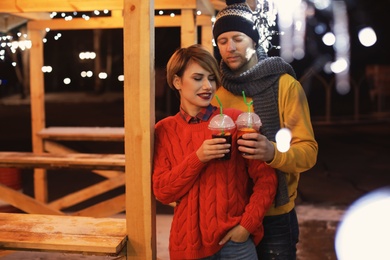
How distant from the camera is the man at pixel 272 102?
2570mm

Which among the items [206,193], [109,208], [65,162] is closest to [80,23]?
[65,162]

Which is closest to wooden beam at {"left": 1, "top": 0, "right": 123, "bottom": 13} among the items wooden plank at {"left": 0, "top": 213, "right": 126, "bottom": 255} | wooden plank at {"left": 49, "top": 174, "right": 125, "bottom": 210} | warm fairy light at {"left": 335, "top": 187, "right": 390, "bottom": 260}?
wooden plank at {"left": 49, "top": 174, "right": 125, "bottom": 210}

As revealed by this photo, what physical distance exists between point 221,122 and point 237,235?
1.82 ft

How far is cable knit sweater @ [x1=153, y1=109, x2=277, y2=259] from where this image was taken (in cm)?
240

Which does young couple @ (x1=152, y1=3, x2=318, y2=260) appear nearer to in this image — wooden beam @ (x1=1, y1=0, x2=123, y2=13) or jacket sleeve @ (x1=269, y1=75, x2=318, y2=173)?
jacket sleeve @ (x1=269, y1=75, x2=318, y2=173)

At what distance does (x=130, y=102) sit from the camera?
8.64 ft

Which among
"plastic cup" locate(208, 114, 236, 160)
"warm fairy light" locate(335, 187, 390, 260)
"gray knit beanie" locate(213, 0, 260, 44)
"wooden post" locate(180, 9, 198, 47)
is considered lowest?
"warm fairy light" locate(335, 187, 390, 260)

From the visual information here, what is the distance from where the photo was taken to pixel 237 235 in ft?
7.93

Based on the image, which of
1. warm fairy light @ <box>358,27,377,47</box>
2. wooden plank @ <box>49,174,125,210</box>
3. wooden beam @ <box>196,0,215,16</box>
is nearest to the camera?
wooden beam @ <box>196,0,215,16</box>

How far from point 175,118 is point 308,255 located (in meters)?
3.28

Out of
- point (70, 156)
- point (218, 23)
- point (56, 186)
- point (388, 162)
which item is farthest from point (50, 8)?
point (388, 162)

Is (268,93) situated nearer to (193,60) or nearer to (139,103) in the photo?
(193,60)

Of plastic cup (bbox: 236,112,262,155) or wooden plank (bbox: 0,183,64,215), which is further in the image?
wooden plank (bbox: 0,183,64,215)

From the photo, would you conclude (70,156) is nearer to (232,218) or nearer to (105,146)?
(232,218)
